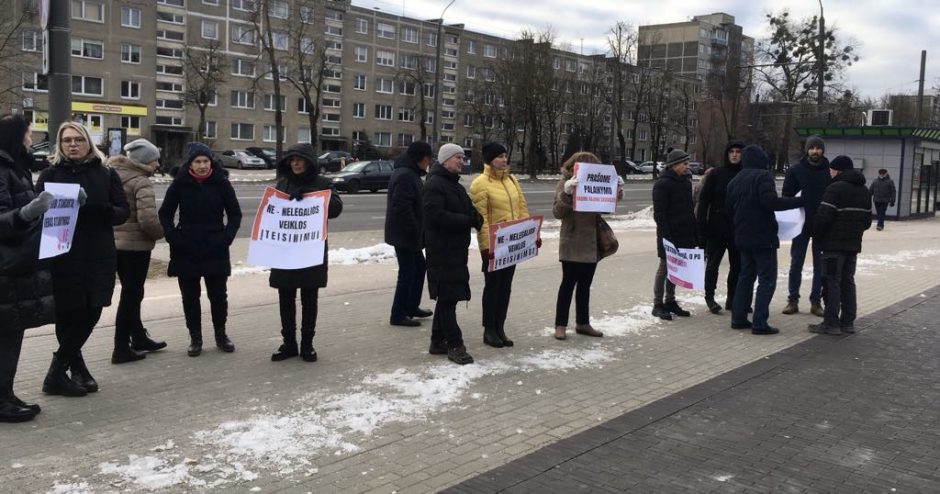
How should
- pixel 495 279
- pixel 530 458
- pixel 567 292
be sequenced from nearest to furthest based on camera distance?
pixel 530 458 < pixel 495 279 < pixel 567 292

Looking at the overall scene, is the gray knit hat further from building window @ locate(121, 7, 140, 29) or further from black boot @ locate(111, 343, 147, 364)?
building window @ locate(121, 7, 140, 29)

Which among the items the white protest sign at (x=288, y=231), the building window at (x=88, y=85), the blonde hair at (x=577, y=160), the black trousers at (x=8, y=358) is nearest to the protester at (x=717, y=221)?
the blonde hair at (x=577, y=160)

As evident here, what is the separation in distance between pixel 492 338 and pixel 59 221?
3.78 meters

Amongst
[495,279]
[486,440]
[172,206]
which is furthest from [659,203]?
[172,206]

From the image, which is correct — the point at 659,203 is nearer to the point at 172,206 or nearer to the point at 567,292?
the point at 567,292

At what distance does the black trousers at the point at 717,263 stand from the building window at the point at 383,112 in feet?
249

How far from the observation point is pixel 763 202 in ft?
26.5

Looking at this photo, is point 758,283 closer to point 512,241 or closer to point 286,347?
point 512,241

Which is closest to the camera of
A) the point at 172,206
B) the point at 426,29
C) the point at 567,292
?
the point at 172,206

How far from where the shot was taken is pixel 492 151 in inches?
273

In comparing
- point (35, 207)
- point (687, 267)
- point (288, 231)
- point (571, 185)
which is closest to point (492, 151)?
point (571, 185)

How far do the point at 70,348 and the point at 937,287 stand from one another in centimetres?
1177

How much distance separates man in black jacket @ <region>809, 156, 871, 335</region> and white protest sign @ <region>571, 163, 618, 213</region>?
7.59ft

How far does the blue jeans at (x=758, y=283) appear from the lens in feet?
26.9
